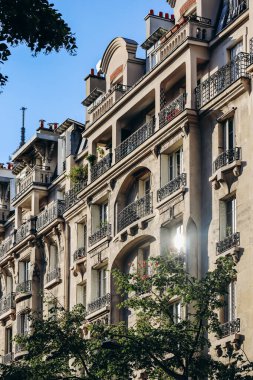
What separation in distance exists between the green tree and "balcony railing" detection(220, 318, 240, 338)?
20.5 meters

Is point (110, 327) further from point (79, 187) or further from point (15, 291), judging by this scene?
point (15, 291)

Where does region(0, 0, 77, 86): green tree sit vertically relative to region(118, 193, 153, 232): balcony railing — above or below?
below

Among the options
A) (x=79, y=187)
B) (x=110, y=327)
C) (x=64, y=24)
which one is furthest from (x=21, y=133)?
(x=64, y=24)

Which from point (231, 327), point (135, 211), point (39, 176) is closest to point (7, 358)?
point (39, 176)

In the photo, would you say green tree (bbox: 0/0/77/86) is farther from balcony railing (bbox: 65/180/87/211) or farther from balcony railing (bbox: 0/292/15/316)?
balcony railing (bbox: 0/292/15/316)

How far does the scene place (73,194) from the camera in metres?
59.9

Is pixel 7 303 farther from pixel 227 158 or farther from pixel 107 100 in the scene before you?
pixel 227 158

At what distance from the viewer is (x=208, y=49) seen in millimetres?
48469

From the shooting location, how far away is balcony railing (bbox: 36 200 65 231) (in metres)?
61.7

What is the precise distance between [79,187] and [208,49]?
13.0 m

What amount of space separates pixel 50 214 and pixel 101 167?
25.3 ft

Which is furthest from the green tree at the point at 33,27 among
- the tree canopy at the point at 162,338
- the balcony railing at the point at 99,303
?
the balcony railing at the point at 99,303

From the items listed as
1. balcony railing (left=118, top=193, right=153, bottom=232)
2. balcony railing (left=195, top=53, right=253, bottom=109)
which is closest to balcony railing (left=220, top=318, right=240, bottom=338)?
balcony railing (left=118, top=193, right=153, bottom=232)

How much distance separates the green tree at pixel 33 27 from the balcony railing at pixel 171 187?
2368 centimetres
